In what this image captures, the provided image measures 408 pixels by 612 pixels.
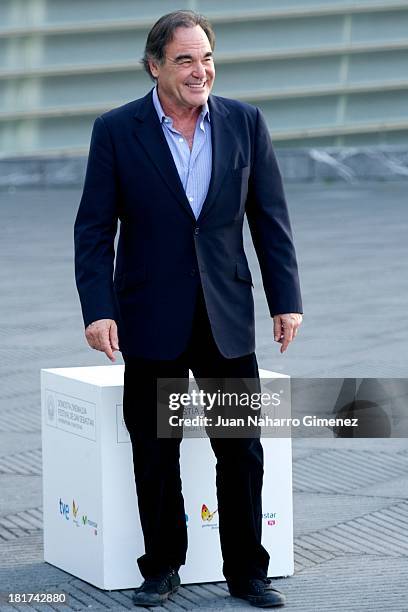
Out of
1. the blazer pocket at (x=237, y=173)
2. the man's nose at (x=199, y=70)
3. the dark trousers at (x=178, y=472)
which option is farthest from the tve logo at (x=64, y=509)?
the man's nose at (x=199, y=70)

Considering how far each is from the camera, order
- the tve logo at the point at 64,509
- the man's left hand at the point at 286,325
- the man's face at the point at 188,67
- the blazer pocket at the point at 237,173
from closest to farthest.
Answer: the man's face at the point at 188,67 < the blazer pocket at the point at 237,173 < the man's left hand at the point at 286,325 < the tve logo at the point at 64,509

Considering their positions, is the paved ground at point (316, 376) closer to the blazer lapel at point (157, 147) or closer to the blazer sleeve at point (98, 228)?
the blazer sleeve at point (98, 228)

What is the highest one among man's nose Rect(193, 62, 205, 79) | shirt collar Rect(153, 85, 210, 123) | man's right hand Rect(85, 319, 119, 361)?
man's nose Rect(193, 62, 205, 79)

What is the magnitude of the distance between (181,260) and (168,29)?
0.73 meters

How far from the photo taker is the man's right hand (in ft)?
15.3

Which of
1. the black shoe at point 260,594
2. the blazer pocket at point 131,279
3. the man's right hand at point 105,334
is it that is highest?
the blazer pocket at point 131,279

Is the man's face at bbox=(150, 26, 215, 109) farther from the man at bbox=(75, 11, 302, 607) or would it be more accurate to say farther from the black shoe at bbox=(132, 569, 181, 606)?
the black shoe at bbox=(132, 569, 181, 606)

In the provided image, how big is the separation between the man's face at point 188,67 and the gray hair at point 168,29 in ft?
0.05

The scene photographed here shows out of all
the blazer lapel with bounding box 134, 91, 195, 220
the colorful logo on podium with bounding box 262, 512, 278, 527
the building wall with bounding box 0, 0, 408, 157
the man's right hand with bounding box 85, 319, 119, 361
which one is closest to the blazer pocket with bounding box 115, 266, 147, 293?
the man's right hand with bounding box 85, 319, 119, 361

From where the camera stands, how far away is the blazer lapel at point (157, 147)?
4676mm

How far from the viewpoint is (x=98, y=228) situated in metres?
4.74

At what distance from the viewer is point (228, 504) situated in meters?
4.85

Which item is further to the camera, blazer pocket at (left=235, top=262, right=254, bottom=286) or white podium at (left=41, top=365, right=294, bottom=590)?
white podium at (left=41, top=365, right=294, bottom=590)

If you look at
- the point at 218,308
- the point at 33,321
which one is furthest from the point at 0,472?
the point at 33,321
